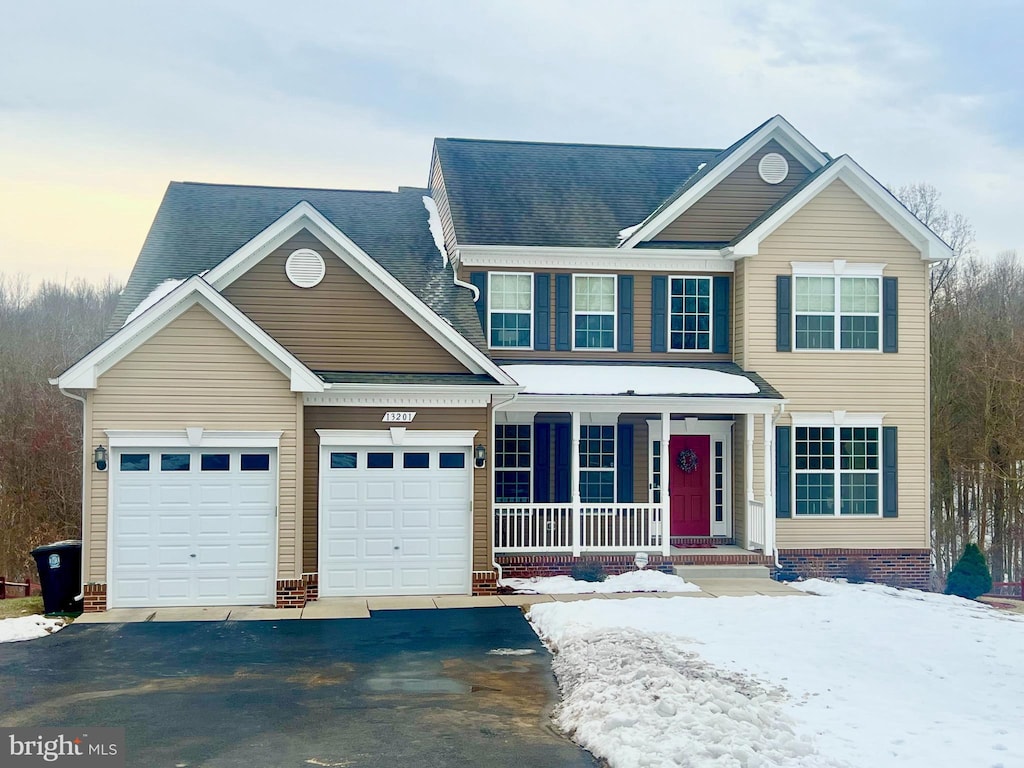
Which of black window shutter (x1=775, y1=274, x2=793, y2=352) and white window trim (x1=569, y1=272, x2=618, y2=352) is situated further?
white window trim (x1=569, y1=272, x2=618, y2=352)

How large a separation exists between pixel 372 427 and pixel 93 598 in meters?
4.82

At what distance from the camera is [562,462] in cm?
1925

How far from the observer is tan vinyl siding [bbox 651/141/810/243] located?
19405mm

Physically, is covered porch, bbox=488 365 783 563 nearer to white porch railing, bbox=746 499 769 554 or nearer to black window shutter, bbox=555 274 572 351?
white porch railing, bbox=746 499 769 554

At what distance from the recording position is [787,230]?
1864 centimetres

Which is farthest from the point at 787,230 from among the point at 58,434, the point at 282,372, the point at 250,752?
the point at 58,434

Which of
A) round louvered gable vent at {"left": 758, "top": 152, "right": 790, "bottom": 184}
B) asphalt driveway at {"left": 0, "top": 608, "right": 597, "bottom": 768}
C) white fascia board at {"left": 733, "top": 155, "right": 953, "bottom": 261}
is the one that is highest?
round louvered gable vent at {"left": 758, "top": 152, "right": 790, "bottom": 184}

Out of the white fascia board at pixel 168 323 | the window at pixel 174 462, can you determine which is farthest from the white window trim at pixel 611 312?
the window at pixel 174 462

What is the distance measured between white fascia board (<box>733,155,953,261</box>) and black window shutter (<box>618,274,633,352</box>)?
2.18 meters

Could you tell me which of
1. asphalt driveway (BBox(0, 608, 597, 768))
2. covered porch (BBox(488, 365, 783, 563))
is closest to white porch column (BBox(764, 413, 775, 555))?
covered porch (BBox(488, 365, 783, 563))

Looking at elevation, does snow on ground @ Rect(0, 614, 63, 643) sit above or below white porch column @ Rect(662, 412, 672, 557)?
below

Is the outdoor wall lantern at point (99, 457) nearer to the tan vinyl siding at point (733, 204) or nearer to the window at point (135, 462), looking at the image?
the window at point (135, 462)

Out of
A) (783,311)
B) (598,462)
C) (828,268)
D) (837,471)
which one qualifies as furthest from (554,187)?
(837,471)

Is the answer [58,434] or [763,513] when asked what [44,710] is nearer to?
[763,513]
